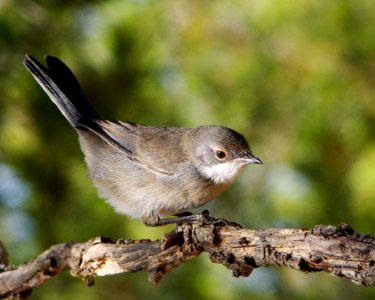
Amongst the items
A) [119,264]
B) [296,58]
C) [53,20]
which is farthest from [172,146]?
[296,58]

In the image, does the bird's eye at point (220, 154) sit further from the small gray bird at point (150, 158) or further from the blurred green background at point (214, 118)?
the blurred green background at point (214, 118)

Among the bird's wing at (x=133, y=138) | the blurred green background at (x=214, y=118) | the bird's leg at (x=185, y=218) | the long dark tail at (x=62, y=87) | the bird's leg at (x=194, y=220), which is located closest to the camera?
the bird's leg at (x=194, y=220)

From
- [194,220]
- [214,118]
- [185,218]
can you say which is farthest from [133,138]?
[214,118]

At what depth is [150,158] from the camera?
3584 millimetres

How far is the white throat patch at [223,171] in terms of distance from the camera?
354 centimetres

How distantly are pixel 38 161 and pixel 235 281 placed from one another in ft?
5.11

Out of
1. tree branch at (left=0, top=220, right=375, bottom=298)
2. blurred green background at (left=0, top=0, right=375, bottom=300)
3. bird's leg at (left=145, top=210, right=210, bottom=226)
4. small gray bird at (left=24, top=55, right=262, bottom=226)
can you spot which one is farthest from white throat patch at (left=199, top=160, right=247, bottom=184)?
blurred green background at (left=0, top=0, right=375, bottom=300)

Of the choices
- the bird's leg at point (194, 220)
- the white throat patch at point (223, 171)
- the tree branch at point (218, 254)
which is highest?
the white throat patch at point (223, 171)

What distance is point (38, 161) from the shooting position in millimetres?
4457

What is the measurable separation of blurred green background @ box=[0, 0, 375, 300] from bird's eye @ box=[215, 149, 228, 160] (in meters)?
1.14

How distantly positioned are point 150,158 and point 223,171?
39 centimetres

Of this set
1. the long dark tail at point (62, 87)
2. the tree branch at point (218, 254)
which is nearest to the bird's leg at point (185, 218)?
the tree branch at point (218, 254)

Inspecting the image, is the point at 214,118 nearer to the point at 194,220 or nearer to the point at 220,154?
the point at 220,154

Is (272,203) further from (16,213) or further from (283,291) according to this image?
(16,213)
